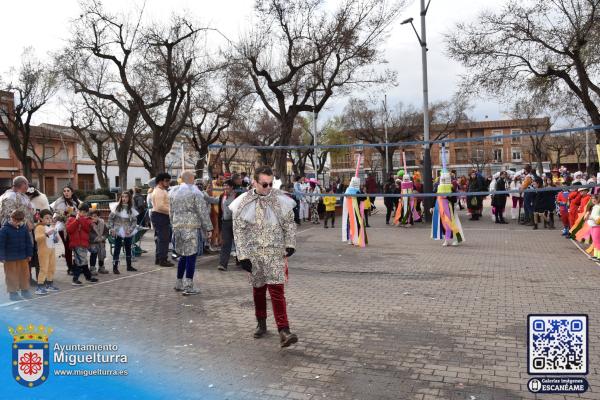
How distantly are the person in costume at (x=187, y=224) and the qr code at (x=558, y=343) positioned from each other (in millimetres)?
4856

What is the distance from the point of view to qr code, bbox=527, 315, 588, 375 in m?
3.54

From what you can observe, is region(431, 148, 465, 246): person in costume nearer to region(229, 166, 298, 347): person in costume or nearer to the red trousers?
region(229, 166, 298, 347): person in costume

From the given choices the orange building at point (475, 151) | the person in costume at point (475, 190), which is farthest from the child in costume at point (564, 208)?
the orange building at point (475, 151)

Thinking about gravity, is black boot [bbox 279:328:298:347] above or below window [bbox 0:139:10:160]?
below

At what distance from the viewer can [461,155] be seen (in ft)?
228

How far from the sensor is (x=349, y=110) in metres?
51.1

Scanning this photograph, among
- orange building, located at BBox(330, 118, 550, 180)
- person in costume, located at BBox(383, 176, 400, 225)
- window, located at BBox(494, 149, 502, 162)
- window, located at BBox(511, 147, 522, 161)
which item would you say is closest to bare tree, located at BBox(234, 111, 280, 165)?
orange building, located at BBox(330, 118, 550, 180)

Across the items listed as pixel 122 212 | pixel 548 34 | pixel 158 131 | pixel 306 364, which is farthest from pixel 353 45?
pixel 306 364

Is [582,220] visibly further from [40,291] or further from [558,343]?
[40,291]

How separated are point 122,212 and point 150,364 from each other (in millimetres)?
5497

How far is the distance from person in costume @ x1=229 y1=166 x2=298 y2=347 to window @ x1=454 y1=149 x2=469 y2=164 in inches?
2581

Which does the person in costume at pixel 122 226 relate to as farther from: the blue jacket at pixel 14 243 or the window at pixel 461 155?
the window at pixel 461 155

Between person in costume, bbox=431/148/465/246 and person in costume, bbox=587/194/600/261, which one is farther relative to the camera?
person in costume, bbox=431/148/465/246

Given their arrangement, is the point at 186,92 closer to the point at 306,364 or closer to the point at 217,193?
the point at 217,193
